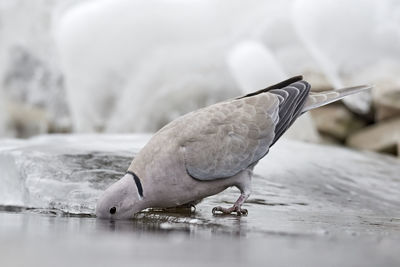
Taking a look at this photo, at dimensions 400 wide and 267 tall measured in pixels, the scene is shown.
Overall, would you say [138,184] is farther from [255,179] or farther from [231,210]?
[255,179]

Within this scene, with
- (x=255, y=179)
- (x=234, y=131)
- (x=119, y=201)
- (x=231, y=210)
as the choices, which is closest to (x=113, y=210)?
(x=119, y=201)

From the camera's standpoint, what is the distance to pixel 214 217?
11.5ft

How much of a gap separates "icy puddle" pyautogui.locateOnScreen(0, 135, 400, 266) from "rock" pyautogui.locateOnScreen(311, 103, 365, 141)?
201 centimetres

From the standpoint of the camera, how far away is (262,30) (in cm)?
893

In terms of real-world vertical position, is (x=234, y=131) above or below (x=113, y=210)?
above

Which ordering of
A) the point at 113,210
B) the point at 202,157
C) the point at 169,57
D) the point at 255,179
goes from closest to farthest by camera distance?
1. the point at 113,210
2. the point at 202,157
3. the point at 255,179
4. the point at 169,57

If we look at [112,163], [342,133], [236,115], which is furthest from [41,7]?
[236,115]

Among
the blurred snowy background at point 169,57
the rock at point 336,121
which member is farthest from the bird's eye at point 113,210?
the rock at point 336,121

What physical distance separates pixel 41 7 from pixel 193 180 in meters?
7.83

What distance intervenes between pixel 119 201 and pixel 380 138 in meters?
4.85

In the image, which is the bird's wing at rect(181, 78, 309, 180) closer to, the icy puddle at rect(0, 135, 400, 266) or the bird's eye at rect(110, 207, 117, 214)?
the icy puddle at rect(0, 135, 400, 266)

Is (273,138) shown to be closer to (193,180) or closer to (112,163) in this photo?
(193,180)

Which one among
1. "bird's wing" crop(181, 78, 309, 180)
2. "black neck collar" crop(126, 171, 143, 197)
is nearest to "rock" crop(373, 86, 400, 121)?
"bird's wing" crop(181, 78, 309, 180)

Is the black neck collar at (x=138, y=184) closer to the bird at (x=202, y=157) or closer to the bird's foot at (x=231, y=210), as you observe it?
the bird at (x=202, y=157)
